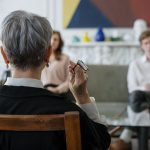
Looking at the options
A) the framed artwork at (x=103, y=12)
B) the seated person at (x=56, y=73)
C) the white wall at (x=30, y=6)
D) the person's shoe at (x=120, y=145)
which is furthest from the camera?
the white wall at (x=30, y=6)

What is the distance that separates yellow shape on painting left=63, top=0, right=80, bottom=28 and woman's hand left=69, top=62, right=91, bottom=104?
3.85 meters

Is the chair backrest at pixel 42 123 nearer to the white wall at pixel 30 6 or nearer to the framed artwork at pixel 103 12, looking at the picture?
the framed artwork at pixel 103 12

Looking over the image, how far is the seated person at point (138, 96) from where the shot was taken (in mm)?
3266

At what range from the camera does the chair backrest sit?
111cm

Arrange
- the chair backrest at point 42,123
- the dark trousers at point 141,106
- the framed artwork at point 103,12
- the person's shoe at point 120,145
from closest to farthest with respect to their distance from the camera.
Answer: the chair backrest at point 42,123 < the dark trousers at point 141,106 < the person's shoe at point 120,145 < the framed artwork at point 103,12

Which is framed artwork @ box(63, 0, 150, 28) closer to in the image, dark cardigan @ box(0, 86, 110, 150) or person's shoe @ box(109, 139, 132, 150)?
person's shoe @ box(109, 139, 132, 150)

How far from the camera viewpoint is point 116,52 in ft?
16.5

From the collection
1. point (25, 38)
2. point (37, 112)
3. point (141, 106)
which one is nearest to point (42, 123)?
point (37, 112)

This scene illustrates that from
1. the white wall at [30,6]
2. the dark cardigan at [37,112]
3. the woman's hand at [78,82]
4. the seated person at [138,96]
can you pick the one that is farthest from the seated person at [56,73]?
the dark cardigan at [37,112]

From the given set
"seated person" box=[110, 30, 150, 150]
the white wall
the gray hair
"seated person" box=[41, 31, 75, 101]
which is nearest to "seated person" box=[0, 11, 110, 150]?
the gray hair

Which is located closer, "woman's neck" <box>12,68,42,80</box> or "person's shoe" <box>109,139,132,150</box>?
"woman's neck" <box>12,68,42,80</box>

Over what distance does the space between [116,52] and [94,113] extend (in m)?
3.78

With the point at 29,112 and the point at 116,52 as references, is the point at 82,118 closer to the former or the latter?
the point at 29,112

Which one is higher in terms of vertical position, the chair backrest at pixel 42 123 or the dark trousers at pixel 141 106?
the chair backrest at pixel 42 123
